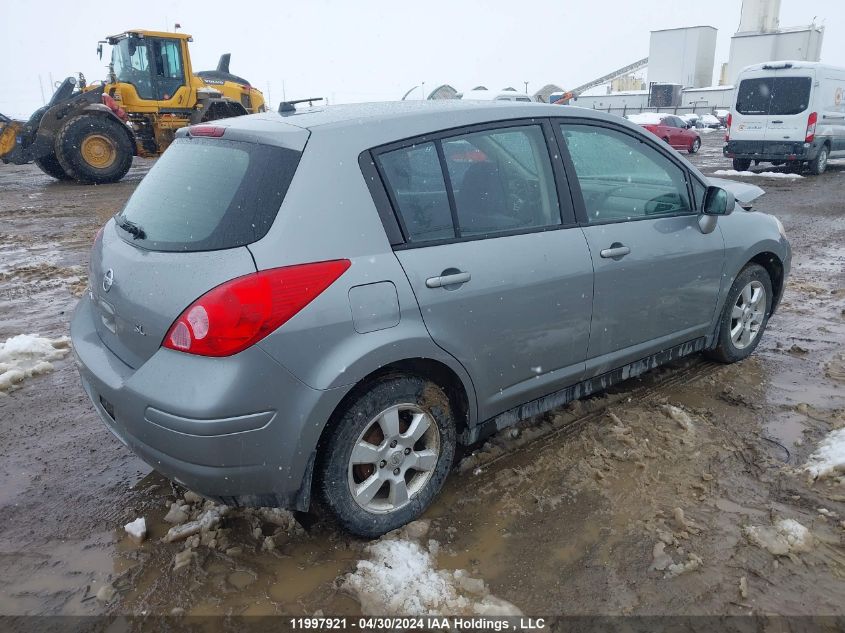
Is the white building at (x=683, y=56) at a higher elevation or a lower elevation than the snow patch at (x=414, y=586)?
higher

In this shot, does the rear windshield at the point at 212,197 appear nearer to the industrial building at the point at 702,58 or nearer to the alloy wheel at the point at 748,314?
the alloy wheel at the point at 748,314

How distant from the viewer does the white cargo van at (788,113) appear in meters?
14.3

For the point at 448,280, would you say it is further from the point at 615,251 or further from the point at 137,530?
the point at 137,530

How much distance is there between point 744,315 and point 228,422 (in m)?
3.45

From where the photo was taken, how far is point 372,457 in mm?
2529

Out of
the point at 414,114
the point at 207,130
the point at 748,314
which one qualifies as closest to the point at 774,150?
the point at 748,314

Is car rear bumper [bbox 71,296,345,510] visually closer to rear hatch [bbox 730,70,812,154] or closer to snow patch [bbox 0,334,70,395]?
snow patch [bbox 0,334,70,395]

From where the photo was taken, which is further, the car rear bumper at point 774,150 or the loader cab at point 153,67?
the loader cab at point 153,67

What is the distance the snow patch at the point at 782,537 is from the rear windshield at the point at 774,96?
14597mm

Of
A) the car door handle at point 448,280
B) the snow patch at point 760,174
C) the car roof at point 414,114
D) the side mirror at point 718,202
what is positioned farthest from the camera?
the snow patch at point 760,174

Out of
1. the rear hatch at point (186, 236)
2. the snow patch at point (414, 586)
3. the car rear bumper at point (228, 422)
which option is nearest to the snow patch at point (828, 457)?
the snow patch at point (414, 586)

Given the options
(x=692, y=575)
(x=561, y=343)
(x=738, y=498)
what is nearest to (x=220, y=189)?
(x=561, y=343)

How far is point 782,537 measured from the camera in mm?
2578

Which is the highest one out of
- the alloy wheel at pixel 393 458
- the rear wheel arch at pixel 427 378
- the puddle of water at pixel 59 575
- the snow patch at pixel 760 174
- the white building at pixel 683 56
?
the white building at pixel 683 56
